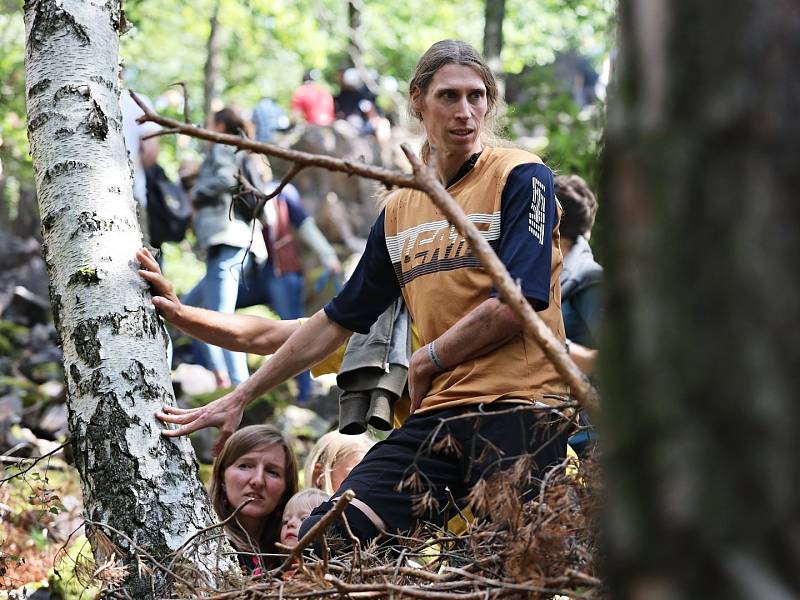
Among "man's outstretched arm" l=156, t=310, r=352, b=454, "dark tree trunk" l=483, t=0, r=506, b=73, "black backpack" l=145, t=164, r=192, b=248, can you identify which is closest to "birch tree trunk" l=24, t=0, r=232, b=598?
"man's outstretched arm" l=156, t=310, r=352, b=454

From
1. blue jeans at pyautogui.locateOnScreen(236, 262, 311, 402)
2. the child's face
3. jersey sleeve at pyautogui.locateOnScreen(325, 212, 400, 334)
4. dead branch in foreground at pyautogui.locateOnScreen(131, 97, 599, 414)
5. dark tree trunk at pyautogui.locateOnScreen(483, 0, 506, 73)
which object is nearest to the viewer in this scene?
dead branch in foreground at pyautogui.locateOnScreen(131, 97, 599, 414)

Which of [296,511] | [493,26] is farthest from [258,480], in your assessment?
[493,26]

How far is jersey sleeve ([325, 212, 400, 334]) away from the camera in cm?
394

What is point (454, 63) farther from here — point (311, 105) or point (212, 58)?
point (212, 58)

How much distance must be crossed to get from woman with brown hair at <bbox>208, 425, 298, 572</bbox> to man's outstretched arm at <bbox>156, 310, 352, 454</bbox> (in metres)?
0.80

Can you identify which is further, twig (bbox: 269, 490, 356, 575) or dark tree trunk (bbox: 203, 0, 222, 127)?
dark tree trunk (bbox: 203, 0, 222, 127)

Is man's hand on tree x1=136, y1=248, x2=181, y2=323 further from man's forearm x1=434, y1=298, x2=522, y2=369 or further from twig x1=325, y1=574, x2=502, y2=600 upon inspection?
twig x1=325, y1=574, x2=502, y2=600

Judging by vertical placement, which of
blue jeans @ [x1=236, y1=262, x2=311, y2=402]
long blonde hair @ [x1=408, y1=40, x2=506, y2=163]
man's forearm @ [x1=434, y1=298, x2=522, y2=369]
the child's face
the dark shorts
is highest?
long blonde hair @ [x1=408, y1=40, x2=506, y2=163]

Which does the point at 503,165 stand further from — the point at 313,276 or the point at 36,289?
the point at 36,289

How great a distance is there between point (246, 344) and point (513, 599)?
2.00m

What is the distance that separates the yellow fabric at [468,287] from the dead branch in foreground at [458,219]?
50.9 inches

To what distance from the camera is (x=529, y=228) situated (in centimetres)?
332

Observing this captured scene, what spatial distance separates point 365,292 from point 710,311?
3001mm

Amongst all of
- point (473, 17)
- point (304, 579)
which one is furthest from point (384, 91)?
point (473, 17)
